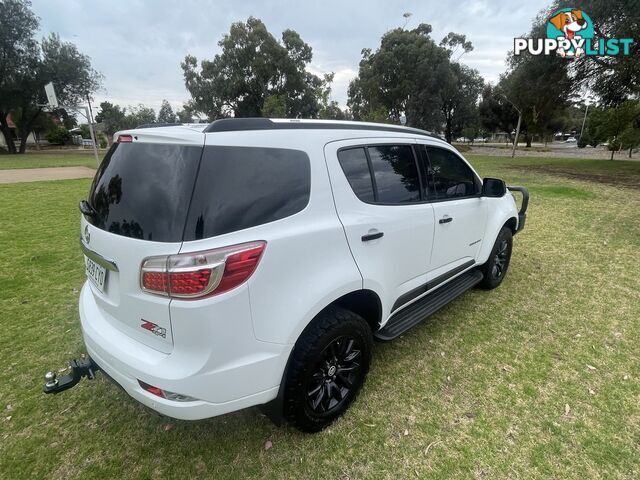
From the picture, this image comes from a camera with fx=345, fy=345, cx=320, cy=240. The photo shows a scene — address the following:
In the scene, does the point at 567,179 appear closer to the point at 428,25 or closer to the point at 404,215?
the point at 404,215

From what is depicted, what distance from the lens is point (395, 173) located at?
8.21ft

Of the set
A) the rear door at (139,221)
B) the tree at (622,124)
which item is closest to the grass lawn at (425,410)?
the rear door at (139,221)

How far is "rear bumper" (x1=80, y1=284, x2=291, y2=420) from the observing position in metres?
1.56

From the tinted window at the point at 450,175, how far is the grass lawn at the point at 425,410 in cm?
127

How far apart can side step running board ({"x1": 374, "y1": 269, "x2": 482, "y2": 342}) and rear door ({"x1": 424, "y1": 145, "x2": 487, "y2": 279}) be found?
17cm

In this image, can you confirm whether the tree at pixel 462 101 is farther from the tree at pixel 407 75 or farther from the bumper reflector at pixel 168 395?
the bumper reflector at pixel 168 395

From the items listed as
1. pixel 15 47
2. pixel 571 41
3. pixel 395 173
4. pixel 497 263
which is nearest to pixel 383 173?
pixel 395 173

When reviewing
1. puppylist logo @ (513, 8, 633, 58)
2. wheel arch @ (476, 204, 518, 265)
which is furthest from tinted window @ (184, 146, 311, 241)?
puppylist logo @ (513, 8, 633, 58)

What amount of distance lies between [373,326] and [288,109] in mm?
37495

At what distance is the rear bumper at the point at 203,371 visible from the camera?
1.56 metres

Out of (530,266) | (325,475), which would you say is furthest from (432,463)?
(530,266)

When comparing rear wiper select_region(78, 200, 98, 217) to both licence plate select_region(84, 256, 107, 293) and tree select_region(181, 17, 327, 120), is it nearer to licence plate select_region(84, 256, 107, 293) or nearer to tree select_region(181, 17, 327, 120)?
licence plate select_region(84, 256, 107, 293)

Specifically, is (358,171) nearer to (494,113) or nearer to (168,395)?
(168,395)

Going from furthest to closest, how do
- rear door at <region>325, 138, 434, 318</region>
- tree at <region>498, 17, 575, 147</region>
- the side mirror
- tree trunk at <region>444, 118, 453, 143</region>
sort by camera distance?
tree trunk at <region>444, 118, 453, 143</region>, tree at <region>498, 17, 575, 147</region>, the side mirror, rear door at <region>325, 138, 434, 318</region>
